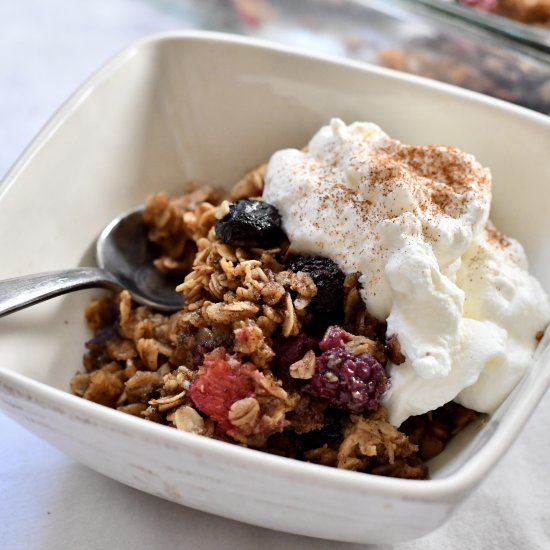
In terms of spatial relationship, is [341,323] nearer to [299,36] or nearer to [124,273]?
[124,273]

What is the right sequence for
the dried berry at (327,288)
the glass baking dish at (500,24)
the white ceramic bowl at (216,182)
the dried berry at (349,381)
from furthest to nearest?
the glass baking dish at (500,24), the dried berry at (327,288), the dried berry at (349,381), the white ceramic bowl at (216,182)

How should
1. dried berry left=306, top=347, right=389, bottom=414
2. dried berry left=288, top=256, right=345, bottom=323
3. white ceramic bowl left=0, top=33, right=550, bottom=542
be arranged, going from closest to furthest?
white ceramic bowl left=0, top=33, right=550, bottom=542
dried berry left=306, top=347, right=389, bottom=414
dried berry left=288, top=256, right=345, bottom=323

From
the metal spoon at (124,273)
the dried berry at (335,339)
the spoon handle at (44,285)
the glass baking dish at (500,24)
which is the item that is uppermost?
the glass baking dish at (500,24)

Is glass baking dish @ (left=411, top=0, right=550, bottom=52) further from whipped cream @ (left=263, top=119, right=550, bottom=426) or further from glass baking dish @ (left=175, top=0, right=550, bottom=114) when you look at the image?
whipped cream @ (left=263, top=119, right=550, bottom=426)

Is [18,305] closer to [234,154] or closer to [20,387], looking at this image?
[20,387]

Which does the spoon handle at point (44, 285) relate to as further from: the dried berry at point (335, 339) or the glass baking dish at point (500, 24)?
the glass baking dish at point (500, 24)

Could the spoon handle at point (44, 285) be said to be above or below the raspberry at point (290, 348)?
below

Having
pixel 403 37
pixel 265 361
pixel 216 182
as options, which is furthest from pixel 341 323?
pixel 403 37

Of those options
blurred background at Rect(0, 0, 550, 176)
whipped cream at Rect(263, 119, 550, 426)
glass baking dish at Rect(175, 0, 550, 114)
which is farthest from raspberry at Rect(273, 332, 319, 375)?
glass baking dish at Rect(175, 0, 550, 114)

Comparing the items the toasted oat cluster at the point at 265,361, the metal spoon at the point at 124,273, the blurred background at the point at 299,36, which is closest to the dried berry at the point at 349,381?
the toasted oat cluster at the point at 265,361
